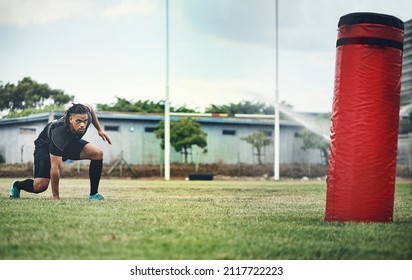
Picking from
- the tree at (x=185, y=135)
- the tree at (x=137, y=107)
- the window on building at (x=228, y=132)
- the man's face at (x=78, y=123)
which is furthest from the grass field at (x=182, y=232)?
the window on building at (x=228, y=132)

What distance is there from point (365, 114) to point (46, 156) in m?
2.68

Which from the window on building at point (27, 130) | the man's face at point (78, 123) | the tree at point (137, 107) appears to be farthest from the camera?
the tree at point (137, 107)

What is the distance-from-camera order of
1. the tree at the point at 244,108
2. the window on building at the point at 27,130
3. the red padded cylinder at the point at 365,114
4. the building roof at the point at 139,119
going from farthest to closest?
the tree at the point at 244,108 → the building roof at the point at 139,119 → the window on building at the point at 27,130 → the red padded cylinder at the point at 365,114

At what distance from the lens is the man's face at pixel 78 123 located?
561 cm

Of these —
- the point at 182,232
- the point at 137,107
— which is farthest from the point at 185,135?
the point at 182,232

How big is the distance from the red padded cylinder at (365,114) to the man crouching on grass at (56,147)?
2.17 metres

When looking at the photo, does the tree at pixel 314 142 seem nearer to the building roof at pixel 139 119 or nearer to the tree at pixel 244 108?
the building roof at pixel 139 119

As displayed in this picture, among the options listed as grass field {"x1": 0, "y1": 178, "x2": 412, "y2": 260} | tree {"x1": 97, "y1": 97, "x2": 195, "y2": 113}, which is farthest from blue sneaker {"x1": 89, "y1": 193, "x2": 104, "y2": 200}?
tree {"x1": 97, "y1": 97, "x2": 195, "y2": 113}

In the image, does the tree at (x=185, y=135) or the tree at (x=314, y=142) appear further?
the tree at (x=314, y=142)

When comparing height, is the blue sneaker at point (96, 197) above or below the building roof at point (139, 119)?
below

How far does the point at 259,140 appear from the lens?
12.5 metres

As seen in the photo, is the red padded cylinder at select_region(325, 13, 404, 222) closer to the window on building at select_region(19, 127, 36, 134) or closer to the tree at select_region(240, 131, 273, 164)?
the window on building at select_region(19, 127, 36, 134)

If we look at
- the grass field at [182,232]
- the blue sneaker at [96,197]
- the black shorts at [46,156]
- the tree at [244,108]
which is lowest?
the grass field at [182,232]
